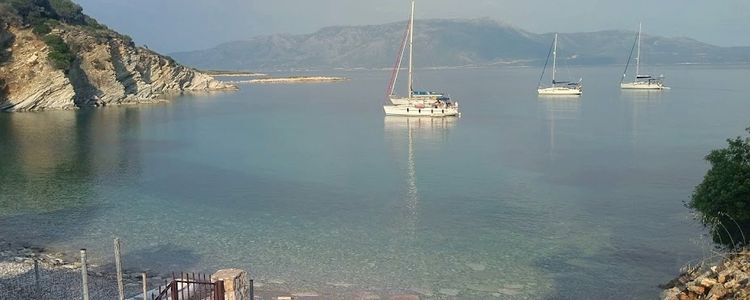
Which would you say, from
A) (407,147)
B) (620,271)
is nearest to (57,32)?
(407,147)

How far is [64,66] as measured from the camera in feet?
225

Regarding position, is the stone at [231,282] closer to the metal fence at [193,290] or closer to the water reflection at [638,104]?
the metal fence at [193,290]

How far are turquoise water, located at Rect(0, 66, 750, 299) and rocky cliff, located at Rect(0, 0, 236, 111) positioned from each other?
1441 cm

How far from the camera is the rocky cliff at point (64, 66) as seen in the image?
66500mm

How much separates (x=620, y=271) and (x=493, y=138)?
30167 mm

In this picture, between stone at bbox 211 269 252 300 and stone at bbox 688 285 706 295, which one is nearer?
stone at bbox 211 269 252 300

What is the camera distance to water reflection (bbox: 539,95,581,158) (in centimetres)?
4781

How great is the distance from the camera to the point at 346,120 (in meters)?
63.4

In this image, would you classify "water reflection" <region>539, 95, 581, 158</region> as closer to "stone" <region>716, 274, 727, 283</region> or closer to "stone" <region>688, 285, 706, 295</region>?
"stone" <region>688, 285, 706, 295</region>

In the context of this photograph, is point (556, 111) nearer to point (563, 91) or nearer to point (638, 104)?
point (638, 104)

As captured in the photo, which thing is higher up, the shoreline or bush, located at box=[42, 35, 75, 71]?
bush, located at box=[42, 35, 75, 71]

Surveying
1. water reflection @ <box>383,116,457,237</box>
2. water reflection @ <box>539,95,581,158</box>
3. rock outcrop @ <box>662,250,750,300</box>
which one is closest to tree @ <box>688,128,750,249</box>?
rock outcrop @ <box>662,250,750,300</box>

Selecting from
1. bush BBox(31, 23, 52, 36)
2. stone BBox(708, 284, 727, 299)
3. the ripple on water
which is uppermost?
bush BBox(31, 23, 52, 36)

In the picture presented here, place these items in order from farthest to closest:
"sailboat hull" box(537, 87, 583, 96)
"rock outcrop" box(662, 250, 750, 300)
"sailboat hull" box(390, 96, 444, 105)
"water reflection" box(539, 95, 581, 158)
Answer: "sailboat hull" box(537, 87, 583, 96)
"sailboat hull" box(390, 96, 444, 105)
"water reflection" box(539, 95, 581, 158)
"rock outcrop" box(662, 250, 750, 300)
